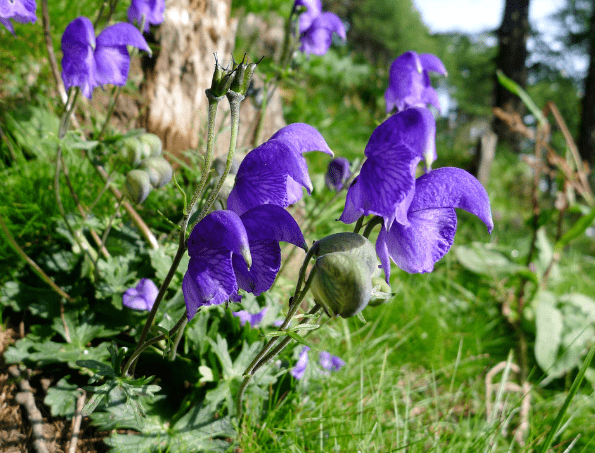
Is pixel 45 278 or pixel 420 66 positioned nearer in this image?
pixel 45 278

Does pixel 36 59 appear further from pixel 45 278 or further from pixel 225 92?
pixel 225 92

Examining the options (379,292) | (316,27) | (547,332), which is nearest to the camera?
(379,292)

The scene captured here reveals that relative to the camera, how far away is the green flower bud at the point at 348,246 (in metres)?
0.82

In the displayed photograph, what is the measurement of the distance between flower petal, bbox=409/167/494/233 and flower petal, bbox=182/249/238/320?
15.3 inches

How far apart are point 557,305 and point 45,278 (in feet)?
9.63

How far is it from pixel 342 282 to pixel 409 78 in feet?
3.76

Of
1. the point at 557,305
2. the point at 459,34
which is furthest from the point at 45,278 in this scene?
the point at 459,34

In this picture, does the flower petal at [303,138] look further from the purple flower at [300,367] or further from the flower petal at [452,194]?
the purple flower at [300,367]

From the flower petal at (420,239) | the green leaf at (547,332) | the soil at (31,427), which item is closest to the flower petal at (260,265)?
the flower petal at (420,239)

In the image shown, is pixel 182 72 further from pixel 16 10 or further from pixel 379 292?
pixel 379 292

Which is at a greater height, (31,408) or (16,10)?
(16,10)

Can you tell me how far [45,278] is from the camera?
1.46 m

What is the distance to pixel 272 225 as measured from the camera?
852mm

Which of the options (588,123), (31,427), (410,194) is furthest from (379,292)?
(588,123)
